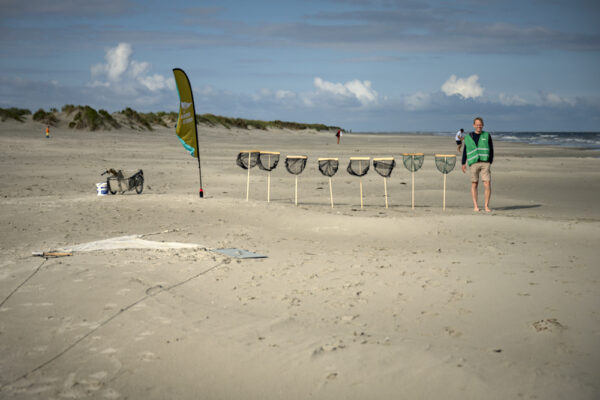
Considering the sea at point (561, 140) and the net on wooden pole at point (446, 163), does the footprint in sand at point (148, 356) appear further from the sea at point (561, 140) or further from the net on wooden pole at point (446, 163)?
the sea at point (561, 140)

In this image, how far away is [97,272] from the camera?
5.80m

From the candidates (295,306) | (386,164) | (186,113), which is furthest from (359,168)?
(295,306)

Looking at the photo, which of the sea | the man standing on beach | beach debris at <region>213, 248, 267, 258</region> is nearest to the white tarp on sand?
beach debris at <region>213, 248, 267, 258</region>

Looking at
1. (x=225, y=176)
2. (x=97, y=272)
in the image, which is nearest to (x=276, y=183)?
(x=225, y=176)

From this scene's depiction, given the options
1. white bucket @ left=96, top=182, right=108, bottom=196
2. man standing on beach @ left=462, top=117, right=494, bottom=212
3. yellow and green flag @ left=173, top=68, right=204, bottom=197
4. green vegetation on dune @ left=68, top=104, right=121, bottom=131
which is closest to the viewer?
man standing on beach @ left=462, top=117, right=494, bottom=212

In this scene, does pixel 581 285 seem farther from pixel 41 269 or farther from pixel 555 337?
pixel 41 269

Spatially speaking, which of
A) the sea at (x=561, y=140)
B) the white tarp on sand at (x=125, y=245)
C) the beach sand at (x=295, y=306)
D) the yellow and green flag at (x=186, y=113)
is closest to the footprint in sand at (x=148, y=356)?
the beach sand at (x=295, y=306)

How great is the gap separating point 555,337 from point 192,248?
4744mm

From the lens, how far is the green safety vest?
36.6 ft

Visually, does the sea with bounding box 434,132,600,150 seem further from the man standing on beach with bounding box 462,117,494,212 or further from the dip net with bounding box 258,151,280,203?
the dip net with bounding box 258,151,280,203

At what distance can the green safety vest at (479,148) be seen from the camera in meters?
11.2

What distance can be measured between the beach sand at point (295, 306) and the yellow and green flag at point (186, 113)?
170cm

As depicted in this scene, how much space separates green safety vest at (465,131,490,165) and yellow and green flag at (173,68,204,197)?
603 centimetres

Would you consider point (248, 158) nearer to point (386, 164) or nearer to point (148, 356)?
point (386, 164)
